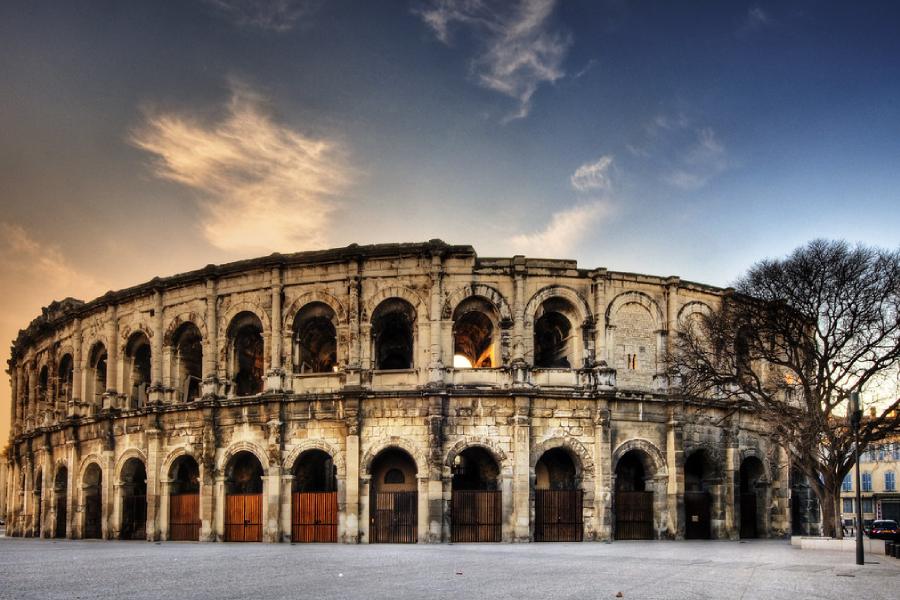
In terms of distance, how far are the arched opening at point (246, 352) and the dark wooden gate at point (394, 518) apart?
7671 mm

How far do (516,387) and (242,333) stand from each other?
11.3 m

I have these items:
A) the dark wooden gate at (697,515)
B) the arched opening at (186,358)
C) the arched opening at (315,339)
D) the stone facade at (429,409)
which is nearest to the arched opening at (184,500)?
the stone facade at (429,409)

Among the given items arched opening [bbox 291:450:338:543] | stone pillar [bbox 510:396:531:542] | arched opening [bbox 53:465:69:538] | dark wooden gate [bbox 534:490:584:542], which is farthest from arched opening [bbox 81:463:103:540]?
dark wooden gate [bbox 534:490:584:542]

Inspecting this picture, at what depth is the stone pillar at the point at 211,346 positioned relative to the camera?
31.4 meters

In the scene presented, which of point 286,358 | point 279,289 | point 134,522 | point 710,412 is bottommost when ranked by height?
point 134,522

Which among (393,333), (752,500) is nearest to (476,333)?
(393,333)

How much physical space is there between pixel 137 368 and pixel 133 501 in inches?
223

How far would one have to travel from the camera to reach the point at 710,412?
31.4 meters

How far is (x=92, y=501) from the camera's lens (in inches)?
1432

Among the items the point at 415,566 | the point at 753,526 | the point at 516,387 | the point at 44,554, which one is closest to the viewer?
the point at 415,566

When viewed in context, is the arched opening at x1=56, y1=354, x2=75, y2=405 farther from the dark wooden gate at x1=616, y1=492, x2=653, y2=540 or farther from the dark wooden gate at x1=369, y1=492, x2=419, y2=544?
the dark wooden gate at x1=616, y1=492, x2=653, y2=540

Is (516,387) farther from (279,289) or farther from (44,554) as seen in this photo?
(44,554)

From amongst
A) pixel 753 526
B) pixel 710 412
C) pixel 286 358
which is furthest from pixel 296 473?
pixel 753 526

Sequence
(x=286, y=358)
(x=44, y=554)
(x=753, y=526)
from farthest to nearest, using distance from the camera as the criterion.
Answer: (x=753, y=526) → (x=286, y=358) → (x=44, y=554)
